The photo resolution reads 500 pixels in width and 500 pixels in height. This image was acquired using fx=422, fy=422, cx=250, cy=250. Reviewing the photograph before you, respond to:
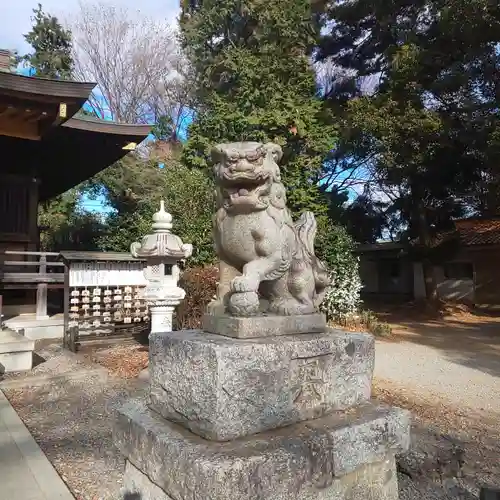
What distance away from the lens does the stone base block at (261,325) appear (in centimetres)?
191

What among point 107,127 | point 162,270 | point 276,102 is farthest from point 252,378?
point 276,102

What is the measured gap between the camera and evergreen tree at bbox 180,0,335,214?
997 cm

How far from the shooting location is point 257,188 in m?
2.06

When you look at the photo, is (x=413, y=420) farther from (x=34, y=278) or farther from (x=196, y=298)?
(x=34, y=278)

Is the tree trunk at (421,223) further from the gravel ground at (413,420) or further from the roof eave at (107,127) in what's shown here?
the roof eave at (107,127)

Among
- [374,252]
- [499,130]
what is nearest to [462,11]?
[499,130]

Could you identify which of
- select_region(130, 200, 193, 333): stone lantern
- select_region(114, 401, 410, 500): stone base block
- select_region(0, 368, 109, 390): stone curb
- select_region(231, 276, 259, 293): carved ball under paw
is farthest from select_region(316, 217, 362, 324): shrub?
select_region(231, 276, 259, 293): carved ball under paw

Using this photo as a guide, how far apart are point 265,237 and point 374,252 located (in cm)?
1888

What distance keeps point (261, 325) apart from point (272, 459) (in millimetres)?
556

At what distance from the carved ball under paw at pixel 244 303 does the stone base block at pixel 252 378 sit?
0.43ft

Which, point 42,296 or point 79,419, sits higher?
point 42,296

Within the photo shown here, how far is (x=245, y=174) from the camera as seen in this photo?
77.9 inches

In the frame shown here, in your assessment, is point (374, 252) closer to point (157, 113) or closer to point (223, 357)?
point (157, 113)

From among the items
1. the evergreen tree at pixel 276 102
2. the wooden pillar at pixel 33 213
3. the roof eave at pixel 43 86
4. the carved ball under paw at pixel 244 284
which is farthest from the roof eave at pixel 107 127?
the carved ball under paw at pixel 244 284
